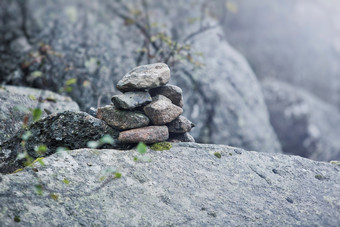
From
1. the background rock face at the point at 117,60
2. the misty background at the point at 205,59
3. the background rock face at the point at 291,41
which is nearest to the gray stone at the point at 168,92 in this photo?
the misty background at the point at 205,59

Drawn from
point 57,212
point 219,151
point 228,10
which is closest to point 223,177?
point 219,151

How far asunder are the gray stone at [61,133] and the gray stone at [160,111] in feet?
1.82

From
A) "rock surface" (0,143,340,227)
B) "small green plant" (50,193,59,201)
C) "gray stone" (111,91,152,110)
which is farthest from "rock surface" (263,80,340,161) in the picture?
"small green plant" (50,193,59,201)

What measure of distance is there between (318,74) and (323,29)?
198cm

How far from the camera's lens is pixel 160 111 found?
3701mm

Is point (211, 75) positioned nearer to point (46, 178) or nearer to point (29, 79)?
point (29, 79)

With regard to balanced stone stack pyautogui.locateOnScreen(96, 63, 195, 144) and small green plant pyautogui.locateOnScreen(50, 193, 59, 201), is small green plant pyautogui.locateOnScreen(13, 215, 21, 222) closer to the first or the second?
small green plant pyautogui.locateOnScreen(50, 193, 59, 201)

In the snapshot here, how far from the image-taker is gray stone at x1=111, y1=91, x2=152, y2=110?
3.63m

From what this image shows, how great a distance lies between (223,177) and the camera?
11.6 ft

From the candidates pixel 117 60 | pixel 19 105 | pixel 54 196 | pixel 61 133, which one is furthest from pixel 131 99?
pixel 117 60

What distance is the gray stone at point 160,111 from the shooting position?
3.71 metres

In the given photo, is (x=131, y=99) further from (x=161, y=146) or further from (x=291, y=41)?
(x=291, y=41)

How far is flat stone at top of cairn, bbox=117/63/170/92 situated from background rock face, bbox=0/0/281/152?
10.9ft

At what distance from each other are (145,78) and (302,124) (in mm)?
8020
